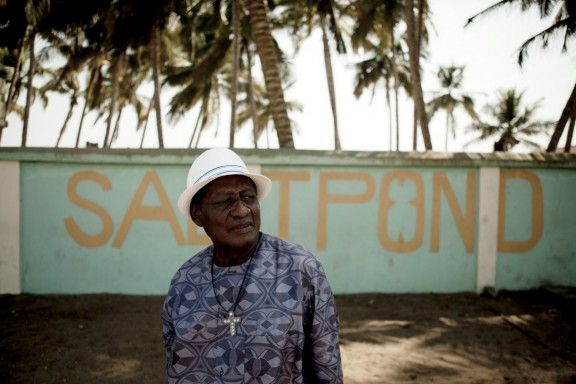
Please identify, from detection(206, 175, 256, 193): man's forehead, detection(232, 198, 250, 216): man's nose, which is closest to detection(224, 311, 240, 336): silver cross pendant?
detection(232, 198, 250, 216): man's nose

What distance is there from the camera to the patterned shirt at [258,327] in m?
1.47

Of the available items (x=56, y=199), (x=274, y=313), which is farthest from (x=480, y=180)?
(x=56, y=199)

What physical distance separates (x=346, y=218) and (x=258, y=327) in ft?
15.3

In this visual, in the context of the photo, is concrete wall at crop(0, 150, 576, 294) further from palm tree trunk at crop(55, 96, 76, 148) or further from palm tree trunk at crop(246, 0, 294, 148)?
palm tree trunk at crop(55, 96, 76, 148)

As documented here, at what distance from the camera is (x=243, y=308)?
1.52m

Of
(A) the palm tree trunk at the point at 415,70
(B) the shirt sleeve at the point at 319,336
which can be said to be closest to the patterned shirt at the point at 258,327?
(B) the shirt sleeve at the point at 319,336

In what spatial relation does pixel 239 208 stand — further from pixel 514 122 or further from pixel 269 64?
pixel 514 122

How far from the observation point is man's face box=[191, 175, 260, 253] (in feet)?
5.47

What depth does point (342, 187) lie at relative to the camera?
604 cm

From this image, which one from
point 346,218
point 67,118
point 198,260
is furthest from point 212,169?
point 67,118

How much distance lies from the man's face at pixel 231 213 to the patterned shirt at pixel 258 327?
111 millimetres

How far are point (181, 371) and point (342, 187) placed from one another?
471cm

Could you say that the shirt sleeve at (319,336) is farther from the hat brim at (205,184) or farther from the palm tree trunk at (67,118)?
the palm tree trunk at (67,118)

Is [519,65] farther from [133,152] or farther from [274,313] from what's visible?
[274,313]
